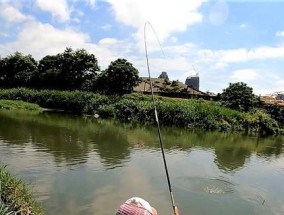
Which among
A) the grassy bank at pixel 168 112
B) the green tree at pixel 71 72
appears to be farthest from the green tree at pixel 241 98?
the green tree at pixel 71 72

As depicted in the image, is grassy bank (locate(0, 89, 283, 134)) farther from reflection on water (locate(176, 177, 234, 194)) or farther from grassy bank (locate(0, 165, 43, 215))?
grassy bank (locate(0, 165, 43, 215))

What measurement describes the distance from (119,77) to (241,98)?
14.7 m

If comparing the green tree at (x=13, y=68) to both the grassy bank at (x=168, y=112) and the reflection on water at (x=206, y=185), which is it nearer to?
the grassy bank at (x=168, y=112)

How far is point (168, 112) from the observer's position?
36.1m

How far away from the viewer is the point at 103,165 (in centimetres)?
1525

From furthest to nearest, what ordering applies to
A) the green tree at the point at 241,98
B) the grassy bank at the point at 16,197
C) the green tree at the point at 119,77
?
the green tree at the point at 119,77, the green tree at the point at 241,98, the grassy bank at the point at 16,197

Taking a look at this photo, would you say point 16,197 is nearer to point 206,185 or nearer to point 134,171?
point 134,171

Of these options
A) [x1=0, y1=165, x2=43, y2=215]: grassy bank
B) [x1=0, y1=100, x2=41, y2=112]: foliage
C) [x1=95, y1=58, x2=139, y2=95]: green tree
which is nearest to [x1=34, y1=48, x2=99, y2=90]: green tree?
[x1=95, y1=58, x2=139, y2=95]: green tree

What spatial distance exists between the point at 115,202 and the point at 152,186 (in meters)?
2.58

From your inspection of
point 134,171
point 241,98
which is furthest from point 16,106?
point 134,171

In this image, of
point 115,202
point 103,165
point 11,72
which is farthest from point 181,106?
point 11,72

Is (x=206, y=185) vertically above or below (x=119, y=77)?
below

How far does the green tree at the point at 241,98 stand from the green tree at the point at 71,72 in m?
18.0

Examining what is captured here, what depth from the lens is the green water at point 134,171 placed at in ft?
36.7
